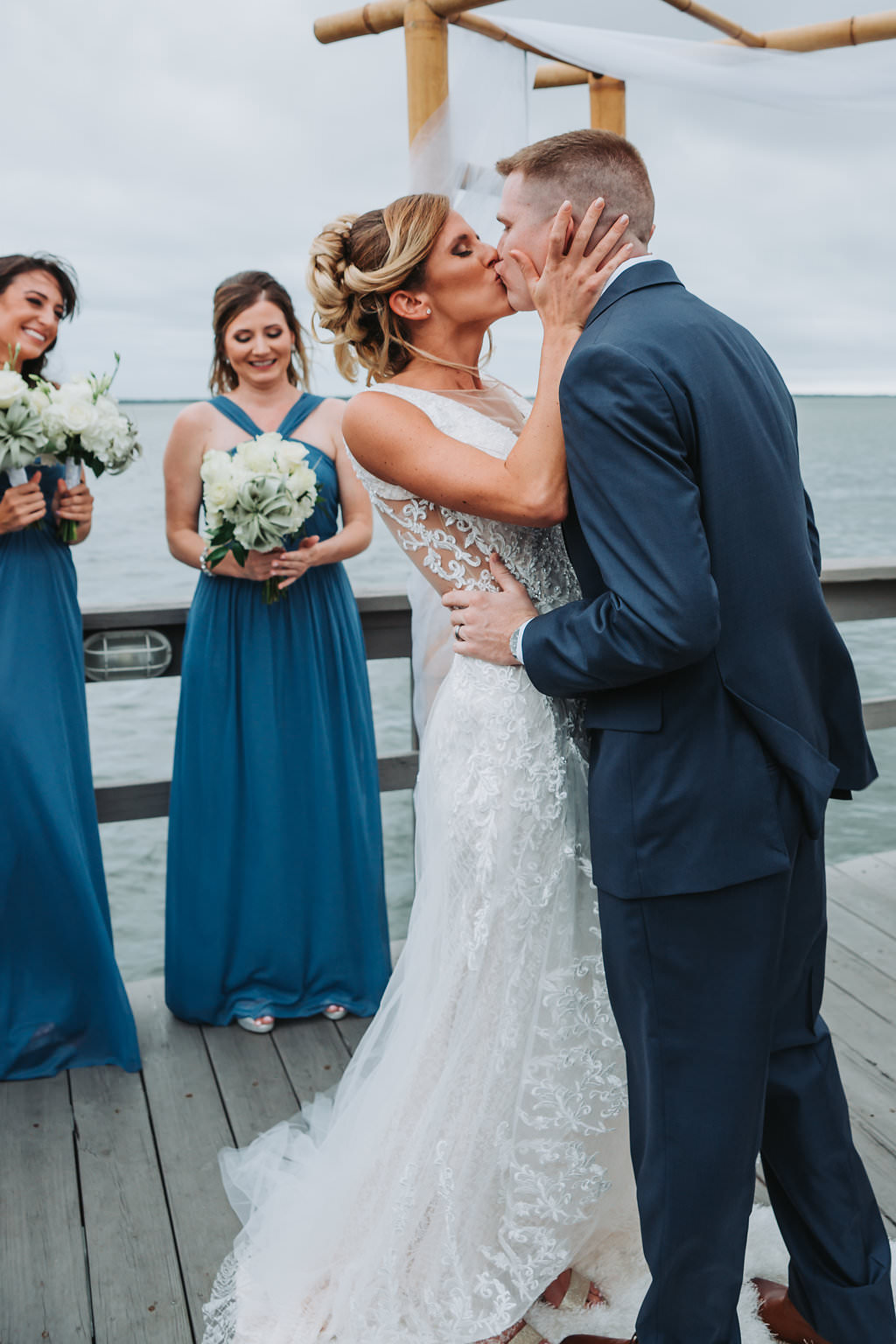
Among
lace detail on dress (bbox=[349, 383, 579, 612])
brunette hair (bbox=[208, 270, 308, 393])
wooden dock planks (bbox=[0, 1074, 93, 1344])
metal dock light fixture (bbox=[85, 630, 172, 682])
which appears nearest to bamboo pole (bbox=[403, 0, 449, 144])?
lace detail on dress (bbox=[349, 383, 579, 612])

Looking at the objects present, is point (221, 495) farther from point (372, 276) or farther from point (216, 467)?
point (372, 276)

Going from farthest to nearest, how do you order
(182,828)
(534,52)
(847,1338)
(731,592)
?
(182,828), (534,52), (847,1338), (731,592)

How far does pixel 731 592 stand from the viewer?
1.51 meters

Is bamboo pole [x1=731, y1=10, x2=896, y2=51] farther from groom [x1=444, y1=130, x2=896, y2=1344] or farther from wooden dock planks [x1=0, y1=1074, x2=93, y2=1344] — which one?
wooden dock planks [x1=0, y1=1074, x2=93, y2=1344]

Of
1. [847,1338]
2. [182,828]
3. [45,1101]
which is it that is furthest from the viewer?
[182,828]

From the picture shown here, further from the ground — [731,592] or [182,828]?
[731,592]

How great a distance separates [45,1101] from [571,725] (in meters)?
1.75

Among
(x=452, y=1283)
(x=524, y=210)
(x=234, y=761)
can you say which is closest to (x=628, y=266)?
(x=524, y=210)

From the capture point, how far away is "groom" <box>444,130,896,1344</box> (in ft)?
4.69

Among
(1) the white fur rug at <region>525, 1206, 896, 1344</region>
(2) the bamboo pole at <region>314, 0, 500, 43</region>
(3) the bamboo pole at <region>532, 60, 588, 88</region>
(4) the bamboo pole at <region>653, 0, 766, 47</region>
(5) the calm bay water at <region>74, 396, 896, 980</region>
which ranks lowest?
(5) the calm bay water at <region>74, 396, 896, 980</region>

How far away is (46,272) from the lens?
2.93m

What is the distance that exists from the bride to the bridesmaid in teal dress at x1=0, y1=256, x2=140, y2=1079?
1099 millimetres

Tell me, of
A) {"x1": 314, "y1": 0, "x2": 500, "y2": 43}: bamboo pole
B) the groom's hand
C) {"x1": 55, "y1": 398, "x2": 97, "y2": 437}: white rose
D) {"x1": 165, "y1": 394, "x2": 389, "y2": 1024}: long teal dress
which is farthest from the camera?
{"x1": 165, "y1": 394, "x2": 389, "y2": 1024}: long teal dress

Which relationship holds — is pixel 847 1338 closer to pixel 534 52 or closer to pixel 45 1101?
pixel 45 1101
